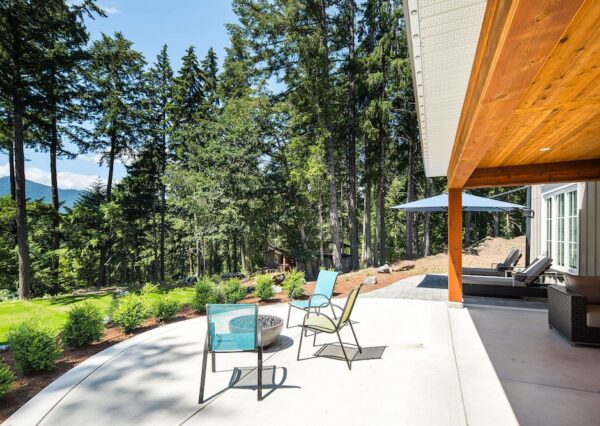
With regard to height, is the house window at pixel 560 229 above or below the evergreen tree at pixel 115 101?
below

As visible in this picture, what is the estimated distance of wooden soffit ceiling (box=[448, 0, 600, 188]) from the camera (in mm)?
1182

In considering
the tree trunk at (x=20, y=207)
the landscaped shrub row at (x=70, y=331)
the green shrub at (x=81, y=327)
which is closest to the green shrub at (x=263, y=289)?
the landscaped shrub row at (x=70, y=331)

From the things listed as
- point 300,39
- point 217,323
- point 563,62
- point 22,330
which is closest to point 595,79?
point 563,62

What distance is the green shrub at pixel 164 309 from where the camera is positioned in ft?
17.8

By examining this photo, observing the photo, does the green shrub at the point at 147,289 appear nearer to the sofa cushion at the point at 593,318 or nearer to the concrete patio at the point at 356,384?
the concrete patio at the point at 356,384

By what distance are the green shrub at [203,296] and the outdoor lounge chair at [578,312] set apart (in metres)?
5.48

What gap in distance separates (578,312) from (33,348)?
6.39 meters

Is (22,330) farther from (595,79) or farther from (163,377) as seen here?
(595,79)

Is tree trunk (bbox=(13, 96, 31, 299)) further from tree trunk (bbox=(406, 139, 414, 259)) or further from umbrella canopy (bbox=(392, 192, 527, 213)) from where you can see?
tree trunk (bbox=(406, 139, 414, 259))

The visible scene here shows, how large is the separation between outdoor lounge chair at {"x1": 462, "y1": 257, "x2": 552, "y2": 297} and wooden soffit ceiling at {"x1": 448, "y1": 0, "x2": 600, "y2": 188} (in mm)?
2248

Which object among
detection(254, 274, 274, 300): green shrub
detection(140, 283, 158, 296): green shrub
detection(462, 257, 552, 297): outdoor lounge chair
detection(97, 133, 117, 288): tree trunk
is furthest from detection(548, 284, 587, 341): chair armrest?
detection(97, 133, 117, 288): tree trunk

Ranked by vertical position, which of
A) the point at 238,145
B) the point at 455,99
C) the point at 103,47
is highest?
the point at 103,47

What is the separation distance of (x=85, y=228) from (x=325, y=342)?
17695 millimetres

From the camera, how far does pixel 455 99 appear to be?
10.3 ft
